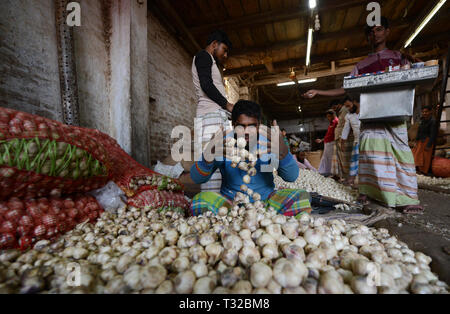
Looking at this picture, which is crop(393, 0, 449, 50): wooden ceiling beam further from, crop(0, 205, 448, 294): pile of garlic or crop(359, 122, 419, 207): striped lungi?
crop(0, 205, 448, 294): pile of garlic

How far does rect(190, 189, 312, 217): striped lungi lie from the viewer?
1692 mm

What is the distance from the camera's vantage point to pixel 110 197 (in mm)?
1831

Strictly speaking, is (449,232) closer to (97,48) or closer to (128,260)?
(128,260)

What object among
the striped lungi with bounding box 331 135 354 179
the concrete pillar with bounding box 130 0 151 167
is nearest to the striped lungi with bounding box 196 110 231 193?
the concrete pillar with bounding box 130 0 151 167

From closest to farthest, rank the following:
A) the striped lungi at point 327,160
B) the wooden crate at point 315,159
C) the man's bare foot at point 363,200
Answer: the man's bare foot at point 363,200 → the striped lungi at point 327,160 → the wooden crate at point 315,159

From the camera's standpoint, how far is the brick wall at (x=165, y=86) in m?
4.33

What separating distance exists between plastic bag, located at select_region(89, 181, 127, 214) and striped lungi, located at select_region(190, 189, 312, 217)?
27.2 inches

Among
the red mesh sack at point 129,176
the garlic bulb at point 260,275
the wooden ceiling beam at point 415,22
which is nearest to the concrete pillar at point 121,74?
the red mesh sack at point 129,176

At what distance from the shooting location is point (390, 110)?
214 cm

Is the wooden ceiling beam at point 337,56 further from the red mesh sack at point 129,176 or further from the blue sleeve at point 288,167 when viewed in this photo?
the blue sleeve at point 288,167

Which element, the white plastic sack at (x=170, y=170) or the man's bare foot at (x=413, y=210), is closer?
the man's bare foot at (x=413, y=210)

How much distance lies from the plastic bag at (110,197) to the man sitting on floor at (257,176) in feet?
Result: 2.26

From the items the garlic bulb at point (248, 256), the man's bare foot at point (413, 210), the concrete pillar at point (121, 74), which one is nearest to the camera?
the garlic bulb at point (248, 256)
